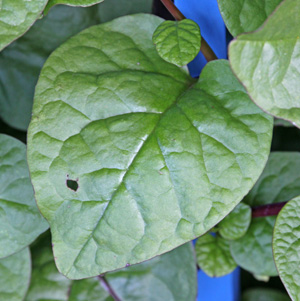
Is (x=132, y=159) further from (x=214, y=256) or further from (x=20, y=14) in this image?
(x=214, y=256)

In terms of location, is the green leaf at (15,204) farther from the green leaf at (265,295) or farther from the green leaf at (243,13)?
the green leaf at (265,295)

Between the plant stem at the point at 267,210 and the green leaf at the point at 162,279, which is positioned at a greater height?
the plant stem at the point at 267,210

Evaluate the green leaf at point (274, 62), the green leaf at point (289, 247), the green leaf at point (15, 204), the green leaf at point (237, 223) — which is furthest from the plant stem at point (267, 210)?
the green leaf at point (15, 204)

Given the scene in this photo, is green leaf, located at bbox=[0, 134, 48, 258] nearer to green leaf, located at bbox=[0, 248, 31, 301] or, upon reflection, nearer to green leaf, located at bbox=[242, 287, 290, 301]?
green leaf, located at bbox=[0, 248, 31, 301]

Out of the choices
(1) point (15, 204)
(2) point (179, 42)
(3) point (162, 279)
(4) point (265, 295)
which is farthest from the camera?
(4) point (265, 295)

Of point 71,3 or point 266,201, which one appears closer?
point 71,3

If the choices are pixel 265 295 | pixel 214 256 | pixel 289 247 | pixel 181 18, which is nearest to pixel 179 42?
pixel 181 18

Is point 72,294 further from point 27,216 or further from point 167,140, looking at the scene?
point 167,140
